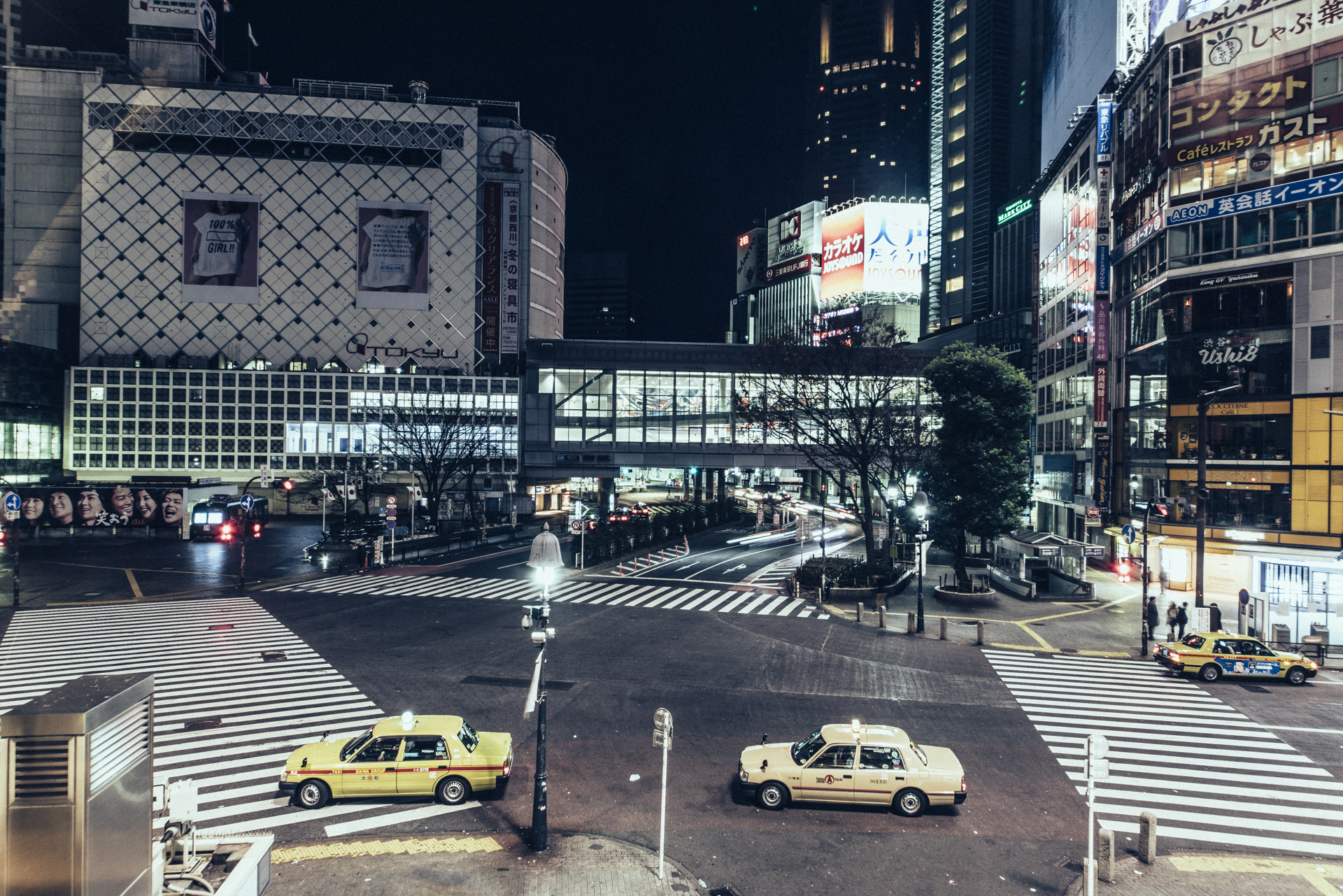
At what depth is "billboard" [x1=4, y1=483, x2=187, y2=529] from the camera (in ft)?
156

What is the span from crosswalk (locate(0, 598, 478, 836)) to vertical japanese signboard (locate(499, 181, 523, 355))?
54574 millimetres

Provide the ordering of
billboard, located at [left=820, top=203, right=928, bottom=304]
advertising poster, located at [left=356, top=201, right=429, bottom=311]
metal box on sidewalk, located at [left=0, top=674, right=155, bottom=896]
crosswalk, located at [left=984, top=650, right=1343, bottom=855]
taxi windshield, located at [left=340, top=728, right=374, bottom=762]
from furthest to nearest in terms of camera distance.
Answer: billboard, located at [left=820, top=203, right=928, bottom=304]
advertising poster, located at [left=356, top=201, right=429, bottom=311]
taxi windshield, located at [left=340, top=728, right=374, bottom=762]
crosswalk, located at [left=984, top=650, right=1343, bottom=855]
metal box on sidewalk, located at [left=0, top=674, right=155, bottom=896]

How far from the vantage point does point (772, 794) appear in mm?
12773

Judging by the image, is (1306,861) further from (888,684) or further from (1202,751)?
(888,684)

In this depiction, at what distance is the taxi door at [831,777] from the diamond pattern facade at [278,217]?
229 ft

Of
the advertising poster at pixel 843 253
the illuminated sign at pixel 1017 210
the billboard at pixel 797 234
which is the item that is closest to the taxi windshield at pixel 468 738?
the advertising poster at pixel 843 253

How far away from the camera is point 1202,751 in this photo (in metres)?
15.4

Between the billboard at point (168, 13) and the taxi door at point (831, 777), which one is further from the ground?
the billboard at point (168, 13)

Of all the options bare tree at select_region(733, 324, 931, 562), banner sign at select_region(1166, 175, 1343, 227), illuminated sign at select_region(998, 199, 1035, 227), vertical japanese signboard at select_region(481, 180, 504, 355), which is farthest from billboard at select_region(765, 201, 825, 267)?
bare tree at select_region(733, 324, 931, 562)

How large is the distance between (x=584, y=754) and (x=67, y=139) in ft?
326

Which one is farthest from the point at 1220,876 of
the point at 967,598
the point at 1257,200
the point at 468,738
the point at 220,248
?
the point at 220,248

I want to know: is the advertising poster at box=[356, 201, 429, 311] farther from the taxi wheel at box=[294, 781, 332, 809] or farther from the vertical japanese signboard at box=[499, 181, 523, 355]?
the taxi wheel at box=[294, 781, 332, 809]

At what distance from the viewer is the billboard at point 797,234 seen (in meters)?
116

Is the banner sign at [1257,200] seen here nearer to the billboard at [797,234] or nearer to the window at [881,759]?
the window at [881,759]
